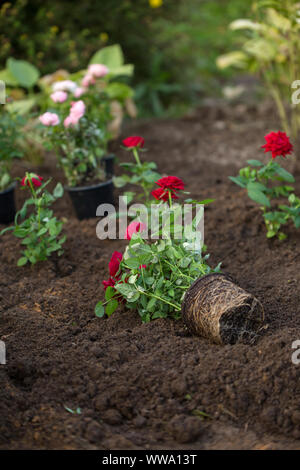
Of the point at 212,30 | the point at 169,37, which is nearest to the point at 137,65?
the point at 169,37

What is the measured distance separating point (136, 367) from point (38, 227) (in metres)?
1.08

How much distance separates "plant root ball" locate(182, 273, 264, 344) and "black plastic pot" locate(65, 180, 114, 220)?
1.53m

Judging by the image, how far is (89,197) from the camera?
3.60 meters

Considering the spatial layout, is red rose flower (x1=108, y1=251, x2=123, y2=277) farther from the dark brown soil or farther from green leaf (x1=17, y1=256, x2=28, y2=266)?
green leaf (x1=17, y1=256, x2=28, y2=266)

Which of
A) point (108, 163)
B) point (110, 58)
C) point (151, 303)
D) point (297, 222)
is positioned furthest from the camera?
point (110, 58)

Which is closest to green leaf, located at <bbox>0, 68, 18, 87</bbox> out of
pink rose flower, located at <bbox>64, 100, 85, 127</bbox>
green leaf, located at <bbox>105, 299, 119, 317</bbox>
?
pink rose flower, located at <bbox>64, 100, 85, 127</bbox>

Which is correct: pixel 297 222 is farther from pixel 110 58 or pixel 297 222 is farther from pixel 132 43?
pixel 132 43

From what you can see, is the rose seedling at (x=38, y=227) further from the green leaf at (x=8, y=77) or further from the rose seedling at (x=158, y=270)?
the green leaf at (x=8, y=77)

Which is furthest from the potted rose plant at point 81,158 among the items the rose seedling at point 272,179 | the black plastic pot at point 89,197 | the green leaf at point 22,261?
the rose seedling at point 272,179

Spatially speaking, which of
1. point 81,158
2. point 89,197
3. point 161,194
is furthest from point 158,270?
point 81,158

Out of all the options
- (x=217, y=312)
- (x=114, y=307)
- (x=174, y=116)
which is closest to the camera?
(x=217, y=312)
